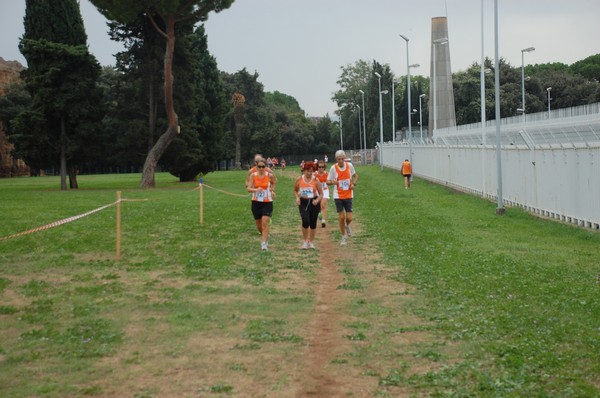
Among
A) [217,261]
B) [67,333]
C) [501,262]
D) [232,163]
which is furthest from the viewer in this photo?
[232,163]

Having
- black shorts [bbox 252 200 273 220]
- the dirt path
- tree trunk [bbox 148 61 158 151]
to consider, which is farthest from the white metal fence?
tree trunk [bbox 148 61 158 151]

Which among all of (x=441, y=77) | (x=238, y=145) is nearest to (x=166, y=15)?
(x=441, y=77)

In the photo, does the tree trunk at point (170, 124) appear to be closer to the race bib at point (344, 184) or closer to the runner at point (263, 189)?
the race bib at point (344, 184)

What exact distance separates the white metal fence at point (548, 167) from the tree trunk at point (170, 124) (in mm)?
18529

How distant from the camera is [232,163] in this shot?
11556 cm

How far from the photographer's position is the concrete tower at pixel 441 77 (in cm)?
5972

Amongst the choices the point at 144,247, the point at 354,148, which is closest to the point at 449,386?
the point at 144,247

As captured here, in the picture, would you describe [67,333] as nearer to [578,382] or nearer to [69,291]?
[69,291]

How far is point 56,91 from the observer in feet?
Answer: 162

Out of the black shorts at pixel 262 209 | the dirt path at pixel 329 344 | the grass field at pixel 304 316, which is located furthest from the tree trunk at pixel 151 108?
the dirt path at pixel 329 344

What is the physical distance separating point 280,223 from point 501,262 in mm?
9988

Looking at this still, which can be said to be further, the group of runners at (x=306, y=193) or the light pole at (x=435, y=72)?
the light pole at (x=435, y=72)

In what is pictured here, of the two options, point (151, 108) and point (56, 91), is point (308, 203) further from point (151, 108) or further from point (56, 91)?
point (151, 108)

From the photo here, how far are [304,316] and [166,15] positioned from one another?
39425 millimetres
